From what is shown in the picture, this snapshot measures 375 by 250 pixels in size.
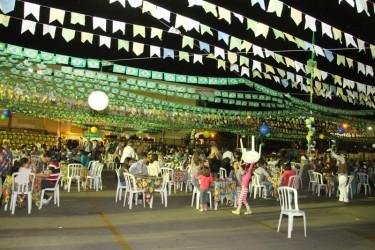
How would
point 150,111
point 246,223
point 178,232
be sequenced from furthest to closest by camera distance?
point 150,111 < point 246,223 < point 178,232

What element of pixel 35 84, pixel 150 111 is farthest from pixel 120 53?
pixel 150 111

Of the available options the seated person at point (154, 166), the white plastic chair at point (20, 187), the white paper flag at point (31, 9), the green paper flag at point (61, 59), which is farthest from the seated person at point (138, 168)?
the white paper flag at point (31, 9)

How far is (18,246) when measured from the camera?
4.77 m

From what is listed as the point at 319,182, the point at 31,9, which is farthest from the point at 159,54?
the point at 319,182

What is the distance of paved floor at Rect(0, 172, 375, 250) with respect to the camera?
17.0 feet

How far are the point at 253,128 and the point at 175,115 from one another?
25.6 feet

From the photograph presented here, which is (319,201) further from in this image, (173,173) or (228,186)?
(173,173)

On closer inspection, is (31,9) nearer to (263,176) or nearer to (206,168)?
(206,168)

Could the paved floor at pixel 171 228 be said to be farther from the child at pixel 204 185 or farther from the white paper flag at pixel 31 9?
the white paper flag at pixel 31 9

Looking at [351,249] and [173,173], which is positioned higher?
[173,173]

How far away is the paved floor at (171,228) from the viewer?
5.18m

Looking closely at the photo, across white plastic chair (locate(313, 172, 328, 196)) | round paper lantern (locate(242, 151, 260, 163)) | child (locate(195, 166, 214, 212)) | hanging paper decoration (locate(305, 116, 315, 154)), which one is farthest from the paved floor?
hanging paper decoration (locate(305, 116, 315, 154))

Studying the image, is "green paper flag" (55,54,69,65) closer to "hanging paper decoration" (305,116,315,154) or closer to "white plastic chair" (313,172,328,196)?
"white plastic chair" (313,172,328,196)

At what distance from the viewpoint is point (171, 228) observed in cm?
618
